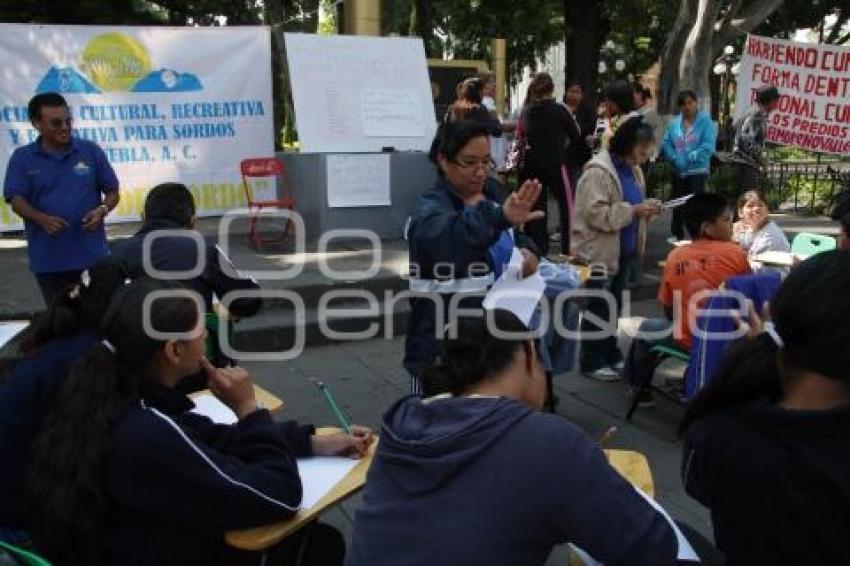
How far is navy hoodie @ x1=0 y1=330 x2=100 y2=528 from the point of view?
228 centimetres

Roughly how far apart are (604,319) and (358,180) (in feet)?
11.7

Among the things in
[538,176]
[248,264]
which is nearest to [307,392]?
[248,264]

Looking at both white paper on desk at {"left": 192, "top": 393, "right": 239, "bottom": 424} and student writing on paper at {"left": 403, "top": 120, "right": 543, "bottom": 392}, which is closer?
white paper on desk at {"left": 192, "top": 393, "right": 239, "bottom": 424}

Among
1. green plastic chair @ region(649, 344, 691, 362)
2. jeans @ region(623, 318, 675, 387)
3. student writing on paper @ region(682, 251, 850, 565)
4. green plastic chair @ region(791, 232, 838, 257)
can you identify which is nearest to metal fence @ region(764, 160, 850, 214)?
green plastic chair @ region(791, 232, 838, 257)

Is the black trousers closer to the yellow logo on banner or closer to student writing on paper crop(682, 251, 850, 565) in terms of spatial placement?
student writing on paper crop(682, 251, 850, 565)

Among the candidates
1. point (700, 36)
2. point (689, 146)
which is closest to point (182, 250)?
point (689, 146)

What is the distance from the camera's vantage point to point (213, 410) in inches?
115

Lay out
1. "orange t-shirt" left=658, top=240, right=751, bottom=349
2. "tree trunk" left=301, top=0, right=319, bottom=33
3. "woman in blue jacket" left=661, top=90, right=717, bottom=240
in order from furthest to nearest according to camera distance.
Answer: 1. "tree trunk" left=301, top=0, right=319, bottom=33
2. "woman in blue jacket" left=661, top=90, right=717, bottom=240
3. "orange t-shirt" left=658, top=240, right=751, bottom=349

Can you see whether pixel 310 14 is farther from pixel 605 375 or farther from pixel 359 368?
pixel 605 375

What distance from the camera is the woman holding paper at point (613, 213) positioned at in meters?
5.05

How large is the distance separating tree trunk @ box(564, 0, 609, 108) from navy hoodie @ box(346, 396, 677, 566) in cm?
1623

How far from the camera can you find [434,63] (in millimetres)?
11508

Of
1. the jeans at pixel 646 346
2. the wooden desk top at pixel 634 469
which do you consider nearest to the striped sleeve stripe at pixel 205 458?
the wooden desk top at pixel 634 469

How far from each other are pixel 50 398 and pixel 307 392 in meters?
3.14
